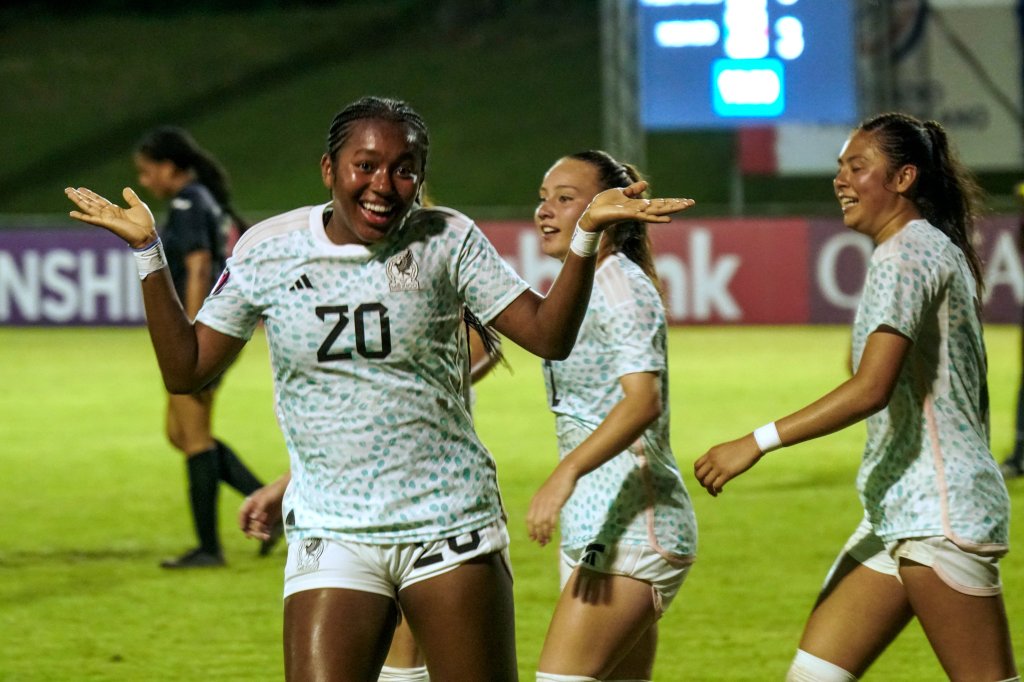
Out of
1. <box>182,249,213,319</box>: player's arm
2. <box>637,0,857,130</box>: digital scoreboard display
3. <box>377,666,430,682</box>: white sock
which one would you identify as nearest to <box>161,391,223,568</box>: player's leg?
<box>182,249,213,319</box>: player's arm

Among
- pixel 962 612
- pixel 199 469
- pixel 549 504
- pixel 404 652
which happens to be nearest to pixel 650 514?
pixel 549 504

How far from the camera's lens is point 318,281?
376cm

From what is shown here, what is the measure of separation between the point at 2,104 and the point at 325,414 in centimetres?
3590

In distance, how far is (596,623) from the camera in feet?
14.2

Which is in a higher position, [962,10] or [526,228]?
[962,10]

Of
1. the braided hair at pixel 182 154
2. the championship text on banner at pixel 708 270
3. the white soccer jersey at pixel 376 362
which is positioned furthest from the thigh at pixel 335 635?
the championship text on banner at pixel 708 270

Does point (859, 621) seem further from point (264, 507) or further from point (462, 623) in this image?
point (264, 507)

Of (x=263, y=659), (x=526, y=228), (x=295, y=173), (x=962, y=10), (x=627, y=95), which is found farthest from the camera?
(x=295, y=173)

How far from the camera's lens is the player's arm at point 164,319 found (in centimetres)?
379

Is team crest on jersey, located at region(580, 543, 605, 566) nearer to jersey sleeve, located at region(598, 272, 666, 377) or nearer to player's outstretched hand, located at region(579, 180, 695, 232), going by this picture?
jersey sleeve, located at region(598, 272, 666, 377)

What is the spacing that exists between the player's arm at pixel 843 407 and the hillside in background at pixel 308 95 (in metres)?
25.8

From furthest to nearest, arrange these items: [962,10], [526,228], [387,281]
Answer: [962,10], [526,228], [387,281]

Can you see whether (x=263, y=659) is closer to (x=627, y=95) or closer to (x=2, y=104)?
(x=627, y=95)

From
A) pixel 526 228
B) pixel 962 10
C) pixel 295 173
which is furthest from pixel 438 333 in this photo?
pixel 295 173
